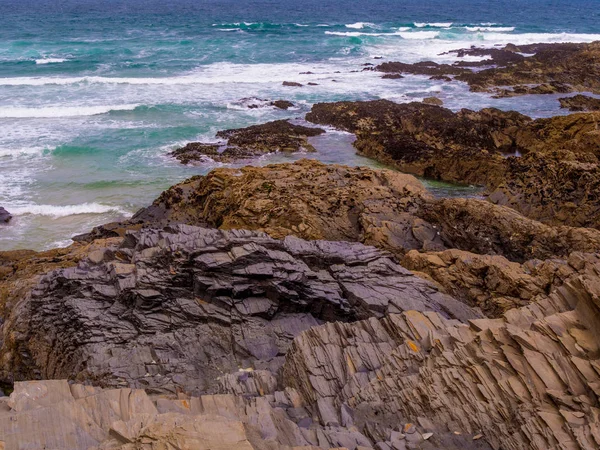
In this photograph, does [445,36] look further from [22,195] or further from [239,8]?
[22,195]

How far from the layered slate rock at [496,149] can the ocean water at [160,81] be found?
1415 millimetres

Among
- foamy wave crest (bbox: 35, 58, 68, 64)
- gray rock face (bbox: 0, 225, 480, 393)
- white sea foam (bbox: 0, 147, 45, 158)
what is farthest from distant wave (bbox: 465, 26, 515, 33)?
gray rock face (bbox: 0, 225, 480, 393)

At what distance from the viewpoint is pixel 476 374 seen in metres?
7.45

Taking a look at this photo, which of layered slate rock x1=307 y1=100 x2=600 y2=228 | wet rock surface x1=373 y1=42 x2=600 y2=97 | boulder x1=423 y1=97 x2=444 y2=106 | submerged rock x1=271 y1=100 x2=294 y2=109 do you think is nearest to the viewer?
layered slate rock x1=307 y1=100 x2=600 y2=228

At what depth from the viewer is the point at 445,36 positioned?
69938 millimetres

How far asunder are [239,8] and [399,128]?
258 feet

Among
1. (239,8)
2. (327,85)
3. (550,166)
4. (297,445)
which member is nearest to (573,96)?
(327,85)

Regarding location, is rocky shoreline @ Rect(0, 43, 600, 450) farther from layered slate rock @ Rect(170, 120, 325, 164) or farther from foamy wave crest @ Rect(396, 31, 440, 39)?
foamy wave crest @ Rect(396, 31, 440, 39)

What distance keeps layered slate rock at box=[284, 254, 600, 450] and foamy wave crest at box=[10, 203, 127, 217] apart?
14.2 meters

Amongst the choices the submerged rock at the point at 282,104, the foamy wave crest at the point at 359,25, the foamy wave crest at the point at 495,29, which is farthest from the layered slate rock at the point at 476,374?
the foamy wave crest at the point at 495,29

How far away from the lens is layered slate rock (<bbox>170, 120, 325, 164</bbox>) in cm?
2612

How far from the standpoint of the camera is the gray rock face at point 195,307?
34.0 ft

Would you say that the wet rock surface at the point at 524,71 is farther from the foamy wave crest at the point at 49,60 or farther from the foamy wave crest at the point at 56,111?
the foamy wave crest at the point at 49,60

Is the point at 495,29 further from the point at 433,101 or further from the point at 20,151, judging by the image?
the point at 20,151
